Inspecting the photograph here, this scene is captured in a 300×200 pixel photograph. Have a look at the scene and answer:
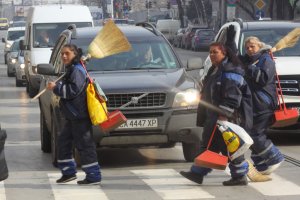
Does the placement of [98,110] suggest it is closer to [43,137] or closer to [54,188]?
[54,188]

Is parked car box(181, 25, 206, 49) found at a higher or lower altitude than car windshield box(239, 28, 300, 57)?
lower

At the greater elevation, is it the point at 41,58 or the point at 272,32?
the point at 272,32

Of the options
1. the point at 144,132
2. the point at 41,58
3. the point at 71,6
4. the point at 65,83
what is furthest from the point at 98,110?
the point at 71,6

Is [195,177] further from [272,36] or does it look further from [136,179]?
[272,36]

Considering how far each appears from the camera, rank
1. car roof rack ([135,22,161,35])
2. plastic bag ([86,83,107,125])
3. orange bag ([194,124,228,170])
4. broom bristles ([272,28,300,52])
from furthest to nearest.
→ car roof rack ([135,22,161,35]), broom bristles ([272,28,300,52]), plastic bag ([86,83,107,125]), orange bag ([194,124,228,170])

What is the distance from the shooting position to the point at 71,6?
26672 mm

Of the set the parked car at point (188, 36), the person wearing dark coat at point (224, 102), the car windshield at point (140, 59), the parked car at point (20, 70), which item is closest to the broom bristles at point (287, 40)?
the person wearing dark coat at point (224, 102)

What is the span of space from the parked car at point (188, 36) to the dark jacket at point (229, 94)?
50796 millimetres

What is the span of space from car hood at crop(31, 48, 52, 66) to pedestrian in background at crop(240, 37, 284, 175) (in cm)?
1329

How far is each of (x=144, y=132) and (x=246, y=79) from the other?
1.41m

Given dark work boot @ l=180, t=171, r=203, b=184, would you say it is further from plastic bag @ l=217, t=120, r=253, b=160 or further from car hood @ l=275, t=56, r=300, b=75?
car hood @ l=275, t=56, r=300, b=75

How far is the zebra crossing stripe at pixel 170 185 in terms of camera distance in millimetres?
9570

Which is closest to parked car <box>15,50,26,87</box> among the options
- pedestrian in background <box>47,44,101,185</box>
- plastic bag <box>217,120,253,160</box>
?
pedestrian in background <box>47,44,101,185</box>

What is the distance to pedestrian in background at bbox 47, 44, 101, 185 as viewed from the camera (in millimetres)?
10039
